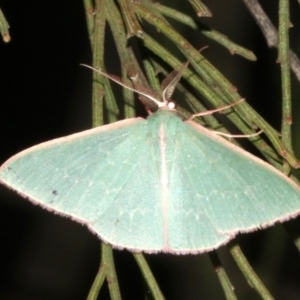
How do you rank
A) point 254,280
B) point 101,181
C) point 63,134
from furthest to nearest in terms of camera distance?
point 63,134 → point 101,181 → point 254,280

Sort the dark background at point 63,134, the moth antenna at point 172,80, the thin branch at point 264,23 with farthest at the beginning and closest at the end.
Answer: the dark background at point 63,134 → the thin branch at point 264,23 → the moth antenna at point 172,80

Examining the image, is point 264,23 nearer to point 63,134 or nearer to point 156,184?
point 156,184

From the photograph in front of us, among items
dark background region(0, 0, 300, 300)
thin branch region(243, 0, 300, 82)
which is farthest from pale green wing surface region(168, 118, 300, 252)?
dark background region(0, 0, 300, 300)

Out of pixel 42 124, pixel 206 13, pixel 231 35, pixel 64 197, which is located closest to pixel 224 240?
pixel 64 197

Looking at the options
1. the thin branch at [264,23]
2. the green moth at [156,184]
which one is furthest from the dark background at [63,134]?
the green moth at [156,184]

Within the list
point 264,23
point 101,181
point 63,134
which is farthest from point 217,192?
point 63,134

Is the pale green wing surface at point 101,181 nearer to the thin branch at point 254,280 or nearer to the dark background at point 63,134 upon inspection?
the thin branch at point 254,280
